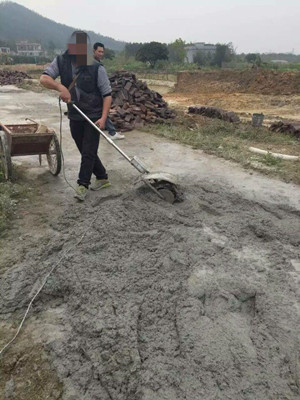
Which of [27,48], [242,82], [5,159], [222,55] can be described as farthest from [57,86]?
[27,48]

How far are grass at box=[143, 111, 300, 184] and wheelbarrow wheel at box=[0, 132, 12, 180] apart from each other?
12.9ft

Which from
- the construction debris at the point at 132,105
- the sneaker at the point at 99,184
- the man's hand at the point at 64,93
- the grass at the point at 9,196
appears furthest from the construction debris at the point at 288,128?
the grass at the point at 9,196

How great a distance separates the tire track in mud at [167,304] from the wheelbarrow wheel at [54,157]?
117 cm

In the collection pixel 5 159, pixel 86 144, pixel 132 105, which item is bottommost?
pixel 5 159

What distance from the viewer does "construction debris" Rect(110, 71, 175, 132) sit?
919 centimetres

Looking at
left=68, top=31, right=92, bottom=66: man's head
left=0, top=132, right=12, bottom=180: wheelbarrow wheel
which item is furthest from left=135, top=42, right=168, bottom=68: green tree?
left=68, top=31, right=92, bottom=66: man's head

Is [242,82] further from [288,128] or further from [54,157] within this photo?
[54,157]

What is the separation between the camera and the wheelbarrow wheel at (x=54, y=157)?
4.86m

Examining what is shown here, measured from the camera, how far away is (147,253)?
324 centimetres

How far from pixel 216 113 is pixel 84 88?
7.59 meters

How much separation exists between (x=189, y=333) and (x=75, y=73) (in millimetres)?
3180

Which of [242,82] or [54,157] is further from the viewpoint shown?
[242,82]

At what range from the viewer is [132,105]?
32.5ft

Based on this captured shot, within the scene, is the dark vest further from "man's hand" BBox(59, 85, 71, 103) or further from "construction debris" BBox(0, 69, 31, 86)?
"construction debris" BBox(0, 69, 31, 86)
